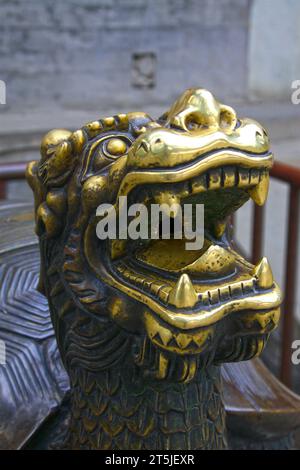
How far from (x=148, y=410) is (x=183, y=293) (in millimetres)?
161

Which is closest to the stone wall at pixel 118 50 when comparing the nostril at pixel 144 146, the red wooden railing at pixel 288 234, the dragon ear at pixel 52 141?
the red wooden railing at pixel 288 234

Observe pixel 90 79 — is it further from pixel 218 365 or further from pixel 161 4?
pixel 218 365

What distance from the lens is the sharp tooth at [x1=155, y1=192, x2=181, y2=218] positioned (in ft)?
1.81

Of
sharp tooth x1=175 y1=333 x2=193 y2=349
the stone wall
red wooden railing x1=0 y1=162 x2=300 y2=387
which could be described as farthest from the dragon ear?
the stone wall

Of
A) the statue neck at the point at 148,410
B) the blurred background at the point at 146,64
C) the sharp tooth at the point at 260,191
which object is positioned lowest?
the statue neck at the point at 148,410

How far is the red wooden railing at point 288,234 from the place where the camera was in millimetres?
1561

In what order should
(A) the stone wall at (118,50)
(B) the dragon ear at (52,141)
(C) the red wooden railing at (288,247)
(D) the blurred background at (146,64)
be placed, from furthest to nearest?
1. (A) the stone wall at (118,50)
2. (D) the blurred background at (146,64)
3. (C) the red wooden railing at (288,247)
4. (B) the dragon ear at (52,141)

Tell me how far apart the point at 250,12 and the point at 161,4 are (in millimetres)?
571

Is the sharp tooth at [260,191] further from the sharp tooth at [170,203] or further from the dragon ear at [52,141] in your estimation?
the dragon ear at [52,141]

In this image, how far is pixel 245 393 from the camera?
919 millimetres

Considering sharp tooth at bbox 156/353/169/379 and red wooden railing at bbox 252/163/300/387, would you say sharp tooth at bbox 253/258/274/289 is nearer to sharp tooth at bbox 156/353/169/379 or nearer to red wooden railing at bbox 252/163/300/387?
sharp tooth at bbox 156/353/169/379

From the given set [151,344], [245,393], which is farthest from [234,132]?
[245,393]

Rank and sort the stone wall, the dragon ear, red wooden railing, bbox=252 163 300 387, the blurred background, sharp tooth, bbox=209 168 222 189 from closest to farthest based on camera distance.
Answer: sharp tooth, bbox=209 168 222 189
the dragon ear
red wooden railing, bbox=252 163 300 387
the blurred background
the stone wall

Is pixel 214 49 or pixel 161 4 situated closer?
pixel 161 4
